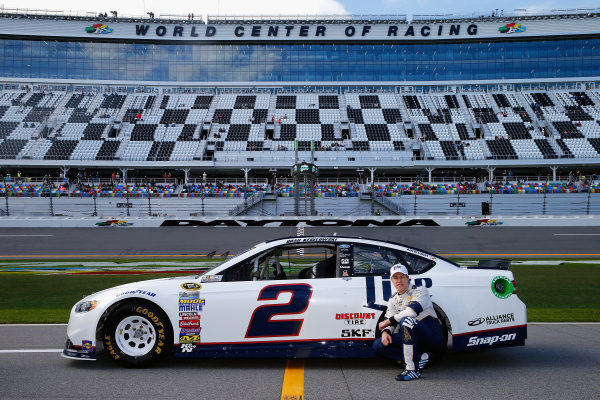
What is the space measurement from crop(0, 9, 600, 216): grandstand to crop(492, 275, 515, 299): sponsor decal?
118 ft

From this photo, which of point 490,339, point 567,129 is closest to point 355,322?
point 490,339

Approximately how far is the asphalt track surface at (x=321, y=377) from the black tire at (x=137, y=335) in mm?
132

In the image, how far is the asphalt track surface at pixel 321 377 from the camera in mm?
3941

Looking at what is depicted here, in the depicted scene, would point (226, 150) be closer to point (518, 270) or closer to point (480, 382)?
point (518, 270)

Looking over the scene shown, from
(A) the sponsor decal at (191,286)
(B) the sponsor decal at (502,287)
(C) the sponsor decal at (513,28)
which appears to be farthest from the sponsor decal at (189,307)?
(C) the sponsor decal at (513,28)

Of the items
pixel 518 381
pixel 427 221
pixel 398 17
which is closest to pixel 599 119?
pixel 398 17

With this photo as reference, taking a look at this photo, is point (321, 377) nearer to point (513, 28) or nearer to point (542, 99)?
point (542, 99)

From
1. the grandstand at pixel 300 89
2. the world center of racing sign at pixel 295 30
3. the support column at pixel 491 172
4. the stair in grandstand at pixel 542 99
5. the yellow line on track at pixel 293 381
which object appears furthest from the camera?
the world center of racing sign at pixel 295 30

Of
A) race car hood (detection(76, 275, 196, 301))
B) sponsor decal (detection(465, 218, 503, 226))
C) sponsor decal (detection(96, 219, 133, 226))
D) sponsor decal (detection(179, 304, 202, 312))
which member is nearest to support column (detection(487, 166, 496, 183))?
sponsor decal (detection(465, 218, 503, 226))

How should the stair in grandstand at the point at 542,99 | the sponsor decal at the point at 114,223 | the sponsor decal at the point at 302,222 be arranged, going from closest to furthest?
the sponsor decal at the point at 302,222 → the sponsor decal at the point at 114,223 → the stair in grandstand at the point at 542,99

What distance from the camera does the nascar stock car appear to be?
182 inches

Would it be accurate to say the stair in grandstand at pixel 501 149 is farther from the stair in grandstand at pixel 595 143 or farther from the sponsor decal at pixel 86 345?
the sponsor decal at pixel 86 345

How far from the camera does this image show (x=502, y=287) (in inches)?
187

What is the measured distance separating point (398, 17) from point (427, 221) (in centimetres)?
3726
